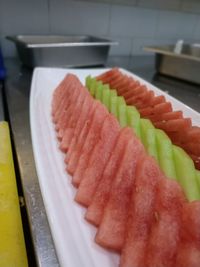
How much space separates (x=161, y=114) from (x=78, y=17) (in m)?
1.37

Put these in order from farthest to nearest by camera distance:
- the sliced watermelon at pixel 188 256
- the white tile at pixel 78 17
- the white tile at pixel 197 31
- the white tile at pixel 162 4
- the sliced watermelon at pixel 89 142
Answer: the white tile at pixel 197 31, the white tile at pixel 162 4, the white tile at pixel 78 17, the sliced watermelon at pixel 89 142, the sliced watermelon at pixel 188 256

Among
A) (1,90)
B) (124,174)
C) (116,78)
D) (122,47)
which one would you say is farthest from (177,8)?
(124,174)

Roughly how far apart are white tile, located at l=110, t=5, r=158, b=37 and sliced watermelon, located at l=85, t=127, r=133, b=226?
167cm

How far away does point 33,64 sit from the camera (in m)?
→ 1.51

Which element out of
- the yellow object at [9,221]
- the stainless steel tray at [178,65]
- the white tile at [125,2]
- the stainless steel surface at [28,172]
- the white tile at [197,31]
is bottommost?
the yellow object at [9,221]

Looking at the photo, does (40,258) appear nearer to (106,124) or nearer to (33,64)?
(106,124)

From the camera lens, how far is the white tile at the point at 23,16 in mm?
1626

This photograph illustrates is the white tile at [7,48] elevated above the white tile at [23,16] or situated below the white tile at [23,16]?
below

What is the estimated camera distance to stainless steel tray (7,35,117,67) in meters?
1.43

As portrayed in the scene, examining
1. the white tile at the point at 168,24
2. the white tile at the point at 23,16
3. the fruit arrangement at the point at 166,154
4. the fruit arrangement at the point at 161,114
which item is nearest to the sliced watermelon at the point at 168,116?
the fruit arrangement at the point at 161,114

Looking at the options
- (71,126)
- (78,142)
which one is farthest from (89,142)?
(71,126)

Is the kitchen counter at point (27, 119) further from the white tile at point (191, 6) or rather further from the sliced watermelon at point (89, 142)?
the white tile at point (191, 6)

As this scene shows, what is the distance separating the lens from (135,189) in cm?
54

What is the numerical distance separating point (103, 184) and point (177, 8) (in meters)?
2.31
